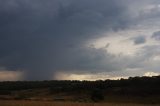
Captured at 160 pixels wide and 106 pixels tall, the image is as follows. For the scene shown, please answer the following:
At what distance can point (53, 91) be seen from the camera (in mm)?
129125

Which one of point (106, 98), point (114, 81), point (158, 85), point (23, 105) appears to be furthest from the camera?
point (114, 81)

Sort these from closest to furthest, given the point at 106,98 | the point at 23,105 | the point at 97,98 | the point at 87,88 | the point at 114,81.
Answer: the point at 23,105 < the point at 97,98 < the point at 106,98 < the point at 87,88 < the point at 114,81

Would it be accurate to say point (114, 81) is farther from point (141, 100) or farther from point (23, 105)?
point (23, 105)

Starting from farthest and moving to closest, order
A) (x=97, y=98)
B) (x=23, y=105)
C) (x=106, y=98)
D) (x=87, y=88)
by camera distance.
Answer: (x=87, y=88), (x=106, y=98), (x=97, y=98), (x=23, y=105)

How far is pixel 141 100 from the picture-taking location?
102 m

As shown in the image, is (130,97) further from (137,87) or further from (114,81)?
(114,81)

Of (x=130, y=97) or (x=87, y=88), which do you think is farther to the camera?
(x=87, y=88)

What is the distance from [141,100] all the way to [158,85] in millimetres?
15674

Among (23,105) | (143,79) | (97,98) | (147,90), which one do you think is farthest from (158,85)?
(23,105)

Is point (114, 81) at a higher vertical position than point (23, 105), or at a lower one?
higher

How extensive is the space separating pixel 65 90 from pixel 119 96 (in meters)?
21.8

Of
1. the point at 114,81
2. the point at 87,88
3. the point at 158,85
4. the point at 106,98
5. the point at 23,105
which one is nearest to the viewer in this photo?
the point at 23,105

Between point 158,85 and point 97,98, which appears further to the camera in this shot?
point 158,85

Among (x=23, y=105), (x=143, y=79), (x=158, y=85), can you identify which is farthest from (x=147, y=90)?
(x=23, y=105)
